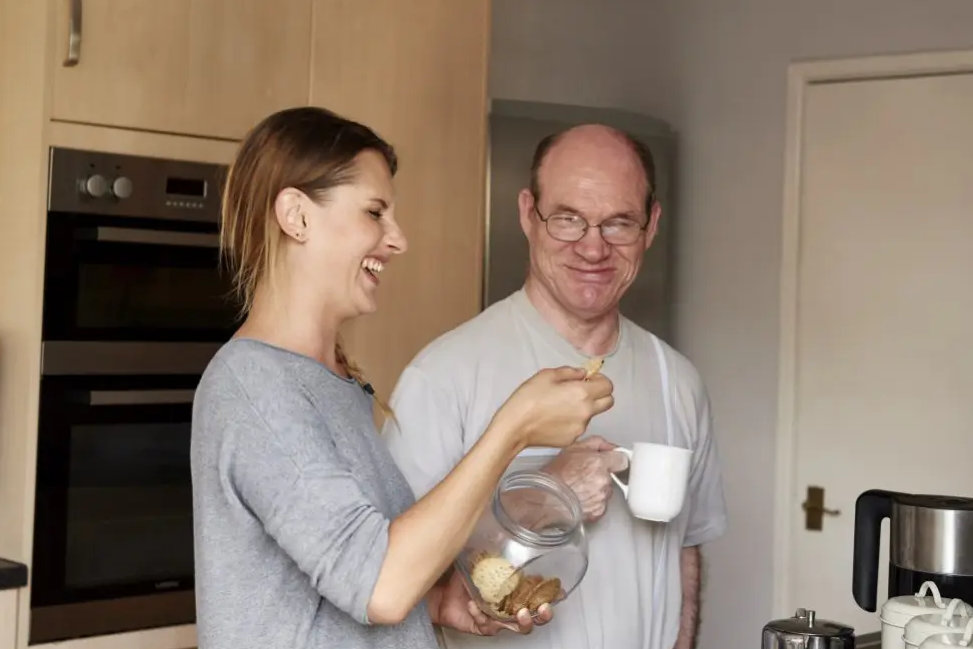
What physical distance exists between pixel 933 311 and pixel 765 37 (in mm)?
941

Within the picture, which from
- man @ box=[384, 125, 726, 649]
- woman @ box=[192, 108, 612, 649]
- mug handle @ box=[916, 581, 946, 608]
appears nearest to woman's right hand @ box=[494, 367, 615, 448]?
woman @ box=[192, 108, 612, 649]

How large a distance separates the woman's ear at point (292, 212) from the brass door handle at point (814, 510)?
8.59ft

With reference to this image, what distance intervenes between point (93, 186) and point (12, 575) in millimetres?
681

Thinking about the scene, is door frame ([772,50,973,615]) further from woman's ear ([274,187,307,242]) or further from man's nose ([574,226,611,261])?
woman's ear ([274,187,307,242])

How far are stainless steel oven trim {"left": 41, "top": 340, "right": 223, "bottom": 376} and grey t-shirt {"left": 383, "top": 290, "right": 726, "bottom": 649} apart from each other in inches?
29.9

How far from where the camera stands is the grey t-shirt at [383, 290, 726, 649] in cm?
188

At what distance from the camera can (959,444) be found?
3.54 m

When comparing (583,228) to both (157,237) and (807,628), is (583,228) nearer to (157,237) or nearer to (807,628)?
(807,628)

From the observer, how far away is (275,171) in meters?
1.50

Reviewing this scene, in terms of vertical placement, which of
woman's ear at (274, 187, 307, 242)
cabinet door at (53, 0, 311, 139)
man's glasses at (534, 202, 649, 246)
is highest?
cabinet door at (53, 0, 311, 139)

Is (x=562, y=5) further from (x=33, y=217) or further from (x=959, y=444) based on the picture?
(x=33, y=217)

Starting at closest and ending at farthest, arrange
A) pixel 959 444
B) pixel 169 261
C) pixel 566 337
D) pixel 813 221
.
A: 1. pixel 566 337
2. pixel 169 261
3. pixel 959 444
4. pixel 813 221

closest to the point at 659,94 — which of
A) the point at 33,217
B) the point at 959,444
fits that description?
the point at 959,444

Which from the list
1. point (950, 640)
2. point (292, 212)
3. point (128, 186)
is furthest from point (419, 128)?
point (950, 640)
